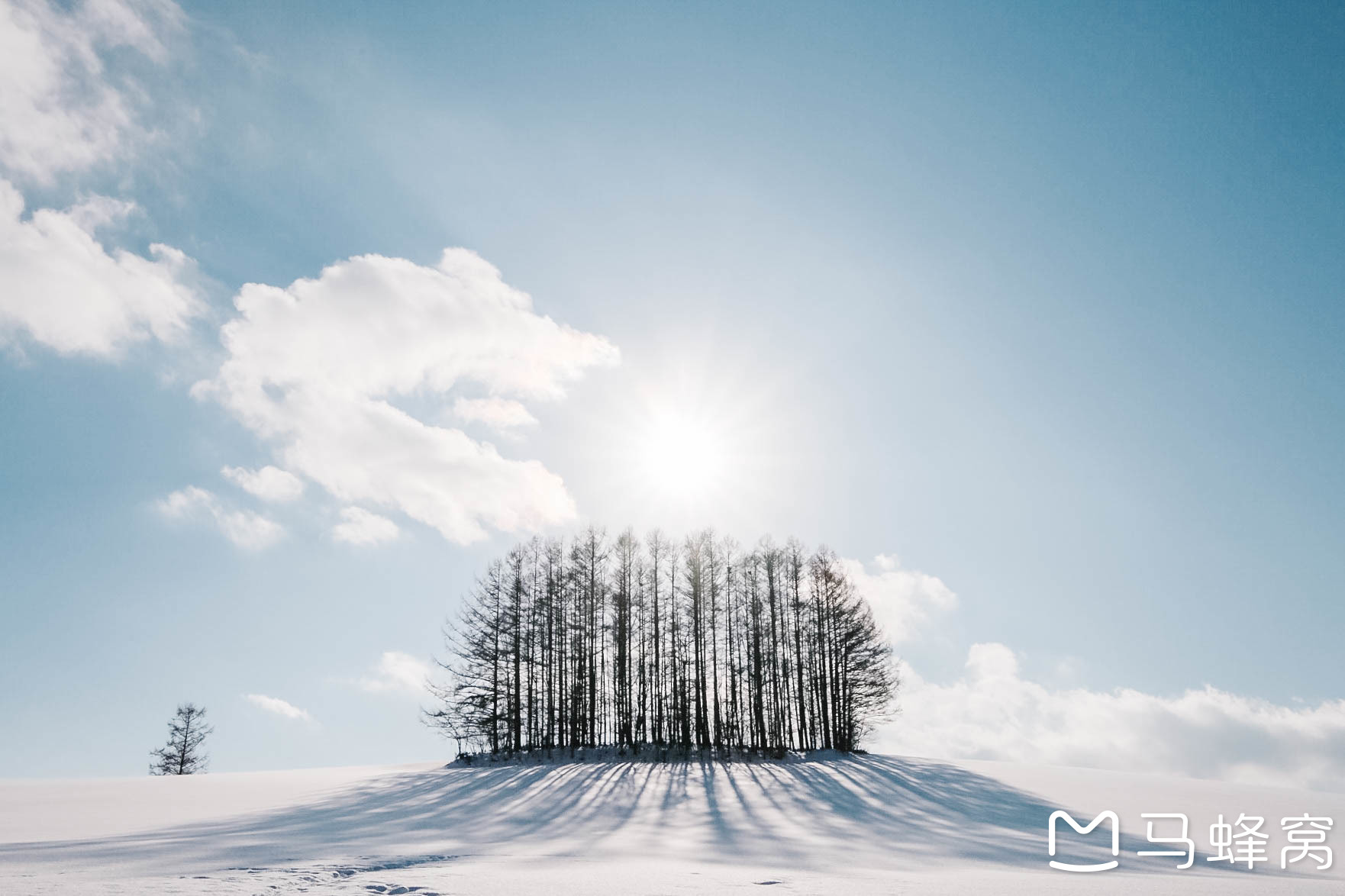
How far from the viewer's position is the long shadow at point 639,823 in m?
10.8

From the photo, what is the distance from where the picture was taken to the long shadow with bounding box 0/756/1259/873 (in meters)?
10.8

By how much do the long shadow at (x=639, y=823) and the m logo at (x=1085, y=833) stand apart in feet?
0.88

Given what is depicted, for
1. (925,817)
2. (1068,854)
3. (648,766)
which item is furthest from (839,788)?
(1068,854)

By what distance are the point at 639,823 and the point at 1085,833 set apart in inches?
442

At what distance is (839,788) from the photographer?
923 inches

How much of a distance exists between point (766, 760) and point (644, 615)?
1024 cm

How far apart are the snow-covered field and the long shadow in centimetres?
11

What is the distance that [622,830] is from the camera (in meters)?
14.7

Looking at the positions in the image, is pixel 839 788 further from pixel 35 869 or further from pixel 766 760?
pixel 35 869
